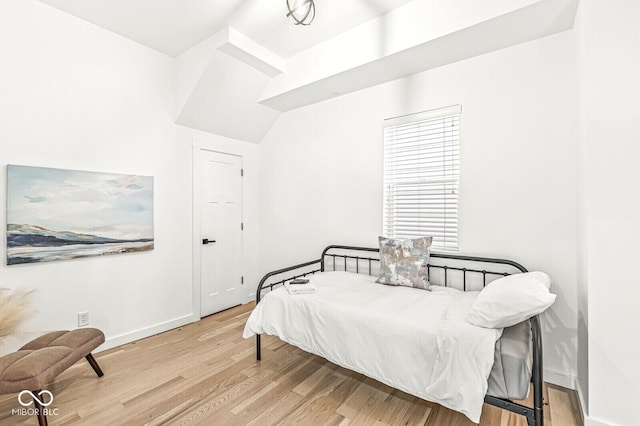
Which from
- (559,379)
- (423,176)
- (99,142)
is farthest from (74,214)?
(559,379)

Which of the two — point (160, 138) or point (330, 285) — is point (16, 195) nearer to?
point (160, 138)

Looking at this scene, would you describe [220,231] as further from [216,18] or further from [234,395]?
[216,18]

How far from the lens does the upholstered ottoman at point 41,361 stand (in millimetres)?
1631

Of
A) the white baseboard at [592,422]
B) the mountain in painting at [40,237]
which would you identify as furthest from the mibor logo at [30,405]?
the white baseboard at [592,422]

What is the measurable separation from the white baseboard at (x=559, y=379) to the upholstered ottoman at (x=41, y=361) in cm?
339

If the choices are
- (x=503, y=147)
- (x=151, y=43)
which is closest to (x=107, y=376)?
(x=151, y=43)

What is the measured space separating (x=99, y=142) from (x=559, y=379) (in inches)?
173

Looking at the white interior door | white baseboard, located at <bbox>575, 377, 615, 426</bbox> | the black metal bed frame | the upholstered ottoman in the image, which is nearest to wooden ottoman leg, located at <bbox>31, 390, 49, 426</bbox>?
the upholstered ottoman

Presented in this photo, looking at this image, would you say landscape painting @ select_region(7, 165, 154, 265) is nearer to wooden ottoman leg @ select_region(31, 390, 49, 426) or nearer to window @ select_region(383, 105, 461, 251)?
wooden ottoman leg @ select_region(31, 390, 49, 426)

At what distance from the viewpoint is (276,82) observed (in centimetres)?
342

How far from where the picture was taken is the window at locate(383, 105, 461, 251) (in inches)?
106

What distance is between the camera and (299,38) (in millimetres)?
2877

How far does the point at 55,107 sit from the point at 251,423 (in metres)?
2.97

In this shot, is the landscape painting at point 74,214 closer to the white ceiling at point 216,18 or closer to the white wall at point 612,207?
the white ceiling at point 216,18
